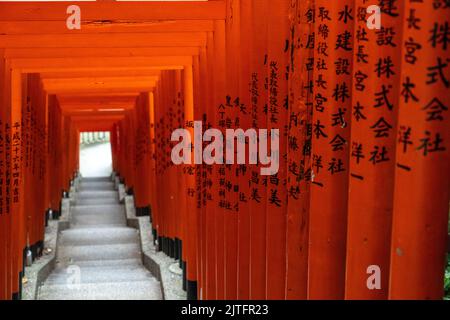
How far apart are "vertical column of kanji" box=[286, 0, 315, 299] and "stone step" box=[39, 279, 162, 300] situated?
7.16 meters

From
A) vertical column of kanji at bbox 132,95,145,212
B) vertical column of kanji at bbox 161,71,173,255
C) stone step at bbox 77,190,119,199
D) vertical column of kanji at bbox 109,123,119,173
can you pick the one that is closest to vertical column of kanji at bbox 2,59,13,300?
vertical column of kanji at bbox 161,71,173,255

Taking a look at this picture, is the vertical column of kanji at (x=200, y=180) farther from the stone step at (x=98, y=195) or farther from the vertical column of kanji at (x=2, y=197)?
the stone step at (x=98, y=195)

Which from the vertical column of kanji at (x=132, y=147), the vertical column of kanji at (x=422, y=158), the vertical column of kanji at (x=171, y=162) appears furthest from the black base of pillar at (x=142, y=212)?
the vertical column of kanji at (x=422, y=158)

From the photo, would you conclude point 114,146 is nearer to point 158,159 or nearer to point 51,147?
point 51,147

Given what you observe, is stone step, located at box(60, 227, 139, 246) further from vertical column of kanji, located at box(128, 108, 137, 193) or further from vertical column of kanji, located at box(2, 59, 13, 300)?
vertical column of kanji, located at box(2, 59, 13, 300)

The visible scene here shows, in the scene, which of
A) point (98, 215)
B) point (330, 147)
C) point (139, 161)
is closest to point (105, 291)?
point (139, 161)

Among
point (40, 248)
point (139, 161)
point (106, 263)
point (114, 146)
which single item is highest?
point (139, 161)

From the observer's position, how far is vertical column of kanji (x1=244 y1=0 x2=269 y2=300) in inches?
170

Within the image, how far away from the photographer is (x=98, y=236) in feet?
51.1

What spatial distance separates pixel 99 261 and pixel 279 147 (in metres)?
10.5

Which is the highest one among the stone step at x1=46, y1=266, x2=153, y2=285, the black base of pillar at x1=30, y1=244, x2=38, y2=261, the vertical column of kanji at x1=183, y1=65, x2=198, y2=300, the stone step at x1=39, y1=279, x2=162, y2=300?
the vertical column of kanji at x1=183, y1=65, x2=198, y2=300

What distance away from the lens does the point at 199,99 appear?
765cm
